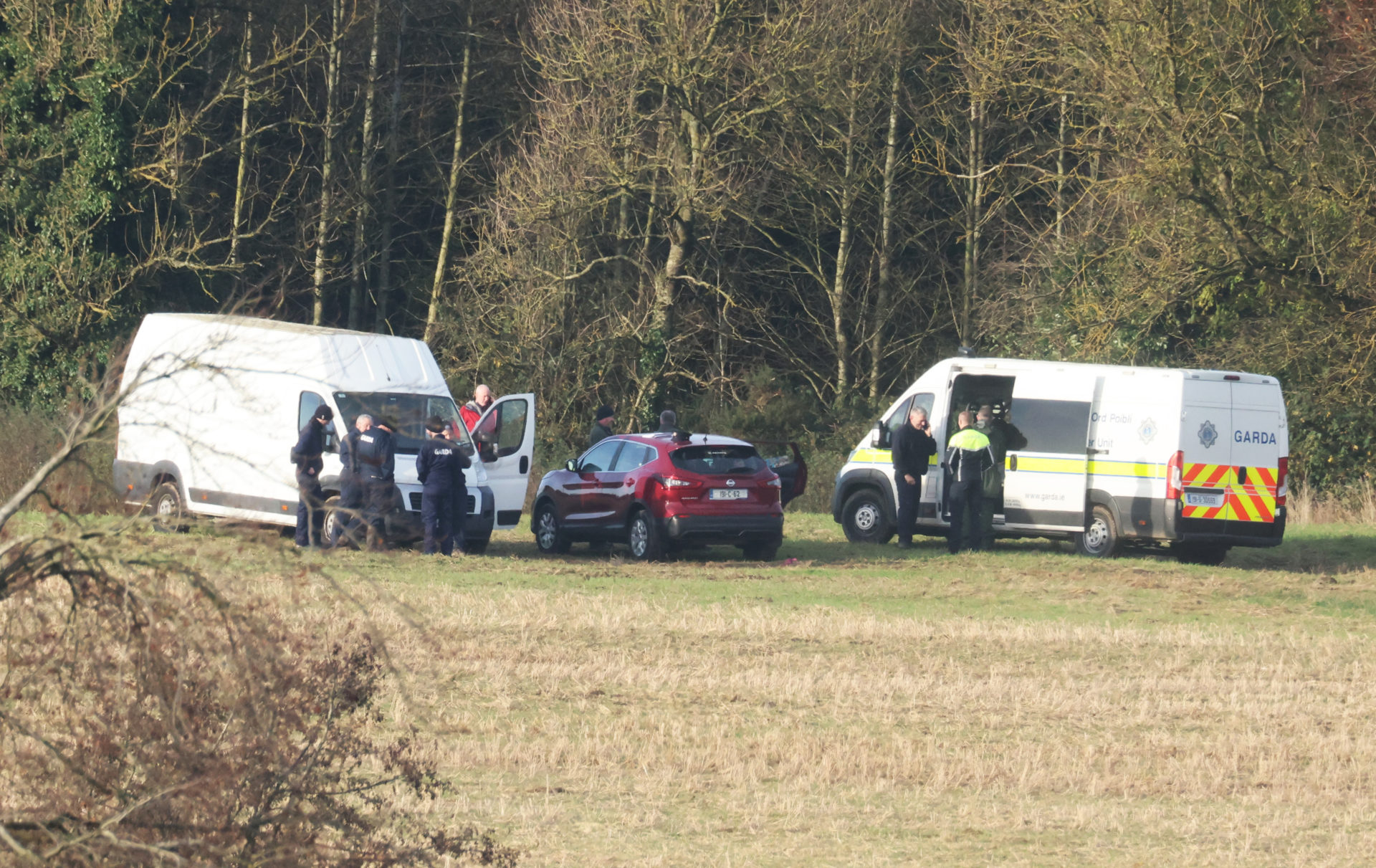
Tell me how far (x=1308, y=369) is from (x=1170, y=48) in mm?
6531

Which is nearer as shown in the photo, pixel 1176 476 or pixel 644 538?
pixel 1176 476

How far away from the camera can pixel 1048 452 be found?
2078 cm

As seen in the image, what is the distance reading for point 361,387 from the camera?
19.8 m

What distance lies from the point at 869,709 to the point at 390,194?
2945 cm

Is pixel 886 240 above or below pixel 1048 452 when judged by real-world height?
above

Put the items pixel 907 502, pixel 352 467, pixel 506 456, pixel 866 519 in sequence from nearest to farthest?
pixel 352 467
pixel 506 456
pixel 907 502
pixel 866 519

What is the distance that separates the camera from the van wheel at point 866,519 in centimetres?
2253

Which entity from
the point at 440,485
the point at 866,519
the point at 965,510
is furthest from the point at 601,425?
the point at 965,510

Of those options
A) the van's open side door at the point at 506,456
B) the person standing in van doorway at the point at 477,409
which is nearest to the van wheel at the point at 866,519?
the van's open side door at the point at 506,456

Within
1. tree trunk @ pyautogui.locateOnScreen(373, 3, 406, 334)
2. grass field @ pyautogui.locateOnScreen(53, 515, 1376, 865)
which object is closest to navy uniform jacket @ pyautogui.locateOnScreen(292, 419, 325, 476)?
grass field @ pyautogui.locateOnScreen(53, 515, 1376, 865)

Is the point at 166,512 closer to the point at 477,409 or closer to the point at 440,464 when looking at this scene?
the point at 440,464

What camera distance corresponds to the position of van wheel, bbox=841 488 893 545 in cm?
2253

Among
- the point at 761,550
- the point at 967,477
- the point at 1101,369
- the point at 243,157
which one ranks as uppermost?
the point at 243,157

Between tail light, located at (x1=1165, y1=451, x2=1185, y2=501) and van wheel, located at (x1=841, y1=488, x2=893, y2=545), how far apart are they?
13.3 ft
